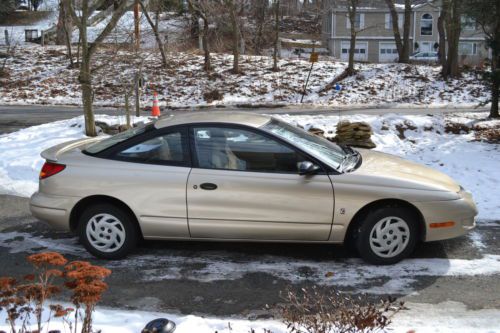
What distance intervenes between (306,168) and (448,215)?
1.39m

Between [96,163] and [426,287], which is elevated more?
[96,163]

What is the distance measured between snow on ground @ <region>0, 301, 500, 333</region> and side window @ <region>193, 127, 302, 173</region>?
156 cm

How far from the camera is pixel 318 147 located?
5.43 meters

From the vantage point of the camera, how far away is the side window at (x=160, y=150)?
17.1 ft

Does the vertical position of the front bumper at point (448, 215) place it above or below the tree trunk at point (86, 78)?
below

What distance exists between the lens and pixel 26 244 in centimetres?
580

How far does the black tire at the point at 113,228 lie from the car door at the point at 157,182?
12 cm

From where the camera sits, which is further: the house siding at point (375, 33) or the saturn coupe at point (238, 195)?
the house siding at point (375, 33)

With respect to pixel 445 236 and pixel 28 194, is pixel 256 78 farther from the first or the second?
pixel 445 236

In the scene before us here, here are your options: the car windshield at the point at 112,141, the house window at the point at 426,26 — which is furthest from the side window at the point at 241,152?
the house window at the point at 426,26

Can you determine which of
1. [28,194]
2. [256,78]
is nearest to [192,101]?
[256,78]

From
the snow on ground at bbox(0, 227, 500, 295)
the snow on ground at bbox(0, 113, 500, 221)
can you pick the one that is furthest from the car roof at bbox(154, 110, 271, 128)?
the snow on ground at bbox(0, 113, 500, 221)

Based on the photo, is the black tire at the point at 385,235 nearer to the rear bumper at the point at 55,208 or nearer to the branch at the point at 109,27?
the rear bumper at the point at 55,208

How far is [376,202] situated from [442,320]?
1.28 m
